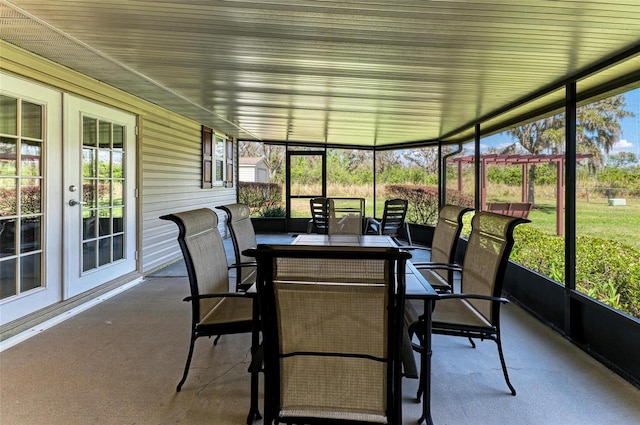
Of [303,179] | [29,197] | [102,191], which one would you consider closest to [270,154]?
[303,179]

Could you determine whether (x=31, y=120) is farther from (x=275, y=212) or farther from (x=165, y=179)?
(x=275, y=212)

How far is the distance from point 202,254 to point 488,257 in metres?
1.73

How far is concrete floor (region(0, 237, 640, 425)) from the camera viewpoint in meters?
1.96

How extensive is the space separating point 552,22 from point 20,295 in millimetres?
4261

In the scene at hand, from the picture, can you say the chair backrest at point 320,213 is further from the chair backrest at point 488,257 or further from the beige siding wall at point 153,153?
the chair backrest at point 488,257

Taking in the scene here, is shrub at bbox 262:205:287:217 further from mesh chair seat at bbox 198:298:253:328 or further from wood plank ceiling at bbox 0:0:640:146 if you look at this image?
mesh chair seat at bbox 198:298:253:328

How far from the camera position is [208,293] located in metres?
2.25

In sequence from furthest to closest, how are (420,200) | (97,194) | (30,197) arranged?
(420,200)
(97,194)
(30,197)

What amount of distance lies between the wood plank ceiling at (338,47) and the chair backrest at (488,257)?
1186mm

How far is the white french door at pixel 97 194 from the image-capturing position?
3.54 meters

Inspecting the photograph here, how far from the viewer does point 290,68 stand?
318 cm

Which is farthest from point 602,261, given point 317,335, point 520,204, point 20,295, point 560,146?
point 20,295

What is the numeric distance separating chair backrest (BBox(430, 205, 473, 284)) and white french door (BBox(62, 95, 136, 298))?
3.46 meters

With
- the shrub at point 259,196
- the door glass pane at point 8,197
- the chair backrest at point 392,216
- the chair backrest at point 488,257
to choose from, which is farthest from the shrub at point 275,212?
the chair backrest at point 488,257
